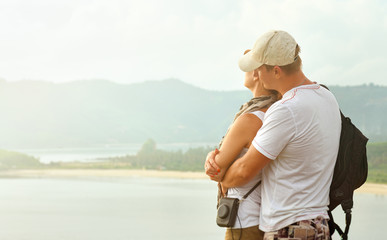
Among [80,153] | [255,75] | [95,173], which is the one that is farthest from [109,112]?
[255,75]

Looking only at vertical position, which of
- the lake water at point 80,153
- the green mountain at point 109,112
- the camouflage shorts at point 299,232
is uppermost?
the green mountain at point 109,112

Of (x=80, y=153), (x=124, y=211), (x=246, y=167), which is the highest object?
(x=246, y=167)

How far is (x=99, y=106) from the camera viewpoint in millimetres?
52188

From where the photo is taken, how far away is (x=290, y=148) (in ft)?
4.00

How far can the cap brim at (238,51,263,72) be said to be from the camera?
4.12ft

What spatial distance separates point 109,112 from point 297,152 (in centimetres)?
4860

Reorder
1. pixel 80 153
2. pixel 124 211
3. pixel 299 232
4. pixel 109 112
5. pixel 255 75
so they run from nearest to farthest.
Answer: pixel 299 232
pixel 255 75
pixel 124 211
pixel 80 153
pixel 109 112

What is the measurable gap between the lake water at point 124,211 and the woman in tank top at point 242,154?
5055 millimetres

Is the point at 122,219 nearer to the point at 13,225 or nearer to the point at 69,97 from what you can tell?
the point at 13,225

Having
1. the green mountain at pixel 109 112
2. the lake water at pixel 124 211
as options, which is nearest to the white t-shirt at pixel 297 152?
the lake water at pixel 124 211

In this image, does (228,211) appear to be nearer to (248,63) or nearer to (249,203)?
(249,203)

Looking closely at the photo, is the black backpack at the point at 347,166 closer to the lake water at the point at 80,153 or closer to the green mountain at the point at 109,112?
the lake water at the point at 80,153

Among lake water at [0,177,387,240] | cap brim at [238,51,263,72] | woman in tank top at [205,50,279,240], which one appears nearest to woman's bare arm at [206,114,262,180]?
woman in tank top at [205,50,279,240]

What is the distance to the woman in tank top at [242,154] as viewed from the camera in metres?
1.27
